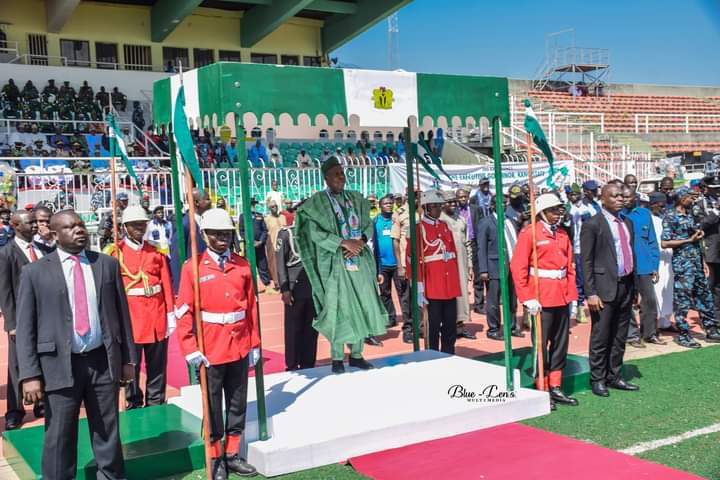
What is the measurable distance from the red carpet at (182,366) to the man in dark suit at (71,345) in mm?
3464

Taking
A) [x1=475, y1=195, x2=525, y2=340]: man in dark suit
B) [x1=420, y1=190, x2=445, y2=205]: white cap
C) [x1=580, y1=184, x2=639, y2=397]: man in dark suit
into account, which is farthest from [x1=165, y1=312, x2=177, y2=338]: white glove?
[x1=475, y1=195, x2=525, y2=340]: man in dark suit

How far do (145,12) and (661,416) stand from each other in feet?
89.6

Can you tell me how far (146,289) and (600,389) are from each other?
13.9ft

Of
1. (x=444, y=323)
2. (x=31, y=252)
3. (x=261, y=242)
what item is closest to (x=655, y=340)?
(x=444, y=323)

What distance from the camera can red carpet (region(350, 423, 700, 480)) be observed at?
5.10 m

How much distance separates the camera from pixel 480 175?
19719 millimetres

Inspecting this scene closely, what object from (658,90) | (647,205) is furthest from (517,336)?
(658,90)

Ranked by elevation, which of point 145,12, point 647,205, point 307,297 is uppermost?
point 145,12

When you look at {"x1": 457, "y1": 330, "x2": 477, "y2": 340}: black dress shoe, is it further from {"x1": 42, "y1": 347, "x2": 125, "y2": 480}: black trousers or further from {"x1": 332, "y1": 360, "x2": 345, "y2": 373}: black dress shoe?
{"x1": 42, "y1": 347, "x2": 125, "y2": 480}: black trousers

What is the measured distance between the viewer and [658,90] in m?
39.4

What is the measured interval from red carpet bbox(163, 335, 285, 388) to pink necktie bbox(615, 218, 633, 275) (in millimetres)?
3922

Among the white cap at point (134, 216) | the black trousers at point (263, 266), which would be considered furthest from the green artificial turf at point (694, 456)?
the black trousers at point (263, 266)

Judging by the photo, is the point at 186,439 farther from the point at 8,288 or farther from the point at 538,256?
the point at 538,256

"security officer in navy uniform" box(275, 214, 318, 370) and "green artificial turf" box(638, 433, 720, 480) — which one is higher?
"security officer in navy uniform" box(275, 214, 318, 370)
